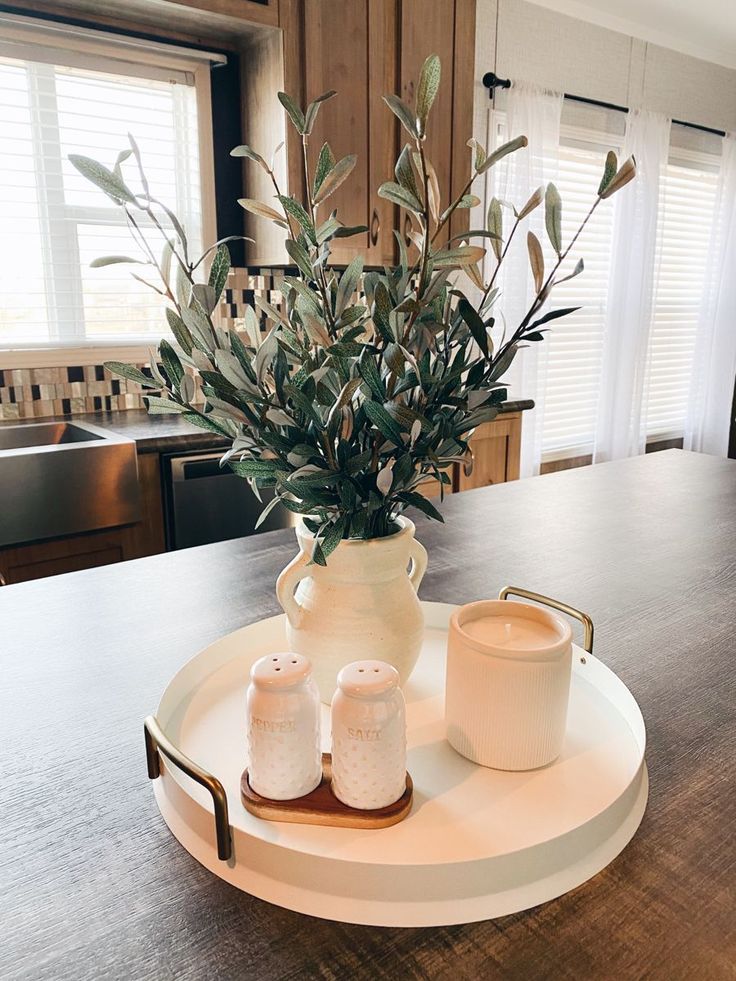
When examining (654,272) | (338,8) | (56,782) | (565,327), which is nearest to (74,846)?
(56,782)

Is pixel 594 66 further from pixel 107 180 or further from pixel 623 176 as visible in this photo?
pixel 107 180

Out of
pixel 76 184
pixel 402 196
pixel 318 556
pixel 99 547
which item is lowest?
pixel 99 547

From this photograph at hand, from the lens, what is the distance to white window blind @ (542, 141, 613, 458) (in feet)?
14.0

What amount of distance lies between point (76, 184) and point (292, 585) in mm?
2452

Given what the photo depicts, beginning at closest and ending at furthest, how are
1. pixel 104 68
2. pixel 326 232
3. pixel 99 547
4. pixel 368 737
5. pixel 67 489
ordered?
pixel 368 737 → pixel 326 232 → pixel 67 489 → pixel 99 547 → pixel 104 68

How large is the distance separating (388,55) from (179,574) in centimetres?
234

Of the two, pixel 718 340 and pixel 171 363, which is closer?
pixel 171 363

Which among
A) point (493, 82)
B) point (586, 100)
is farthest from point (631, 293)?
Result: point (493, 82)

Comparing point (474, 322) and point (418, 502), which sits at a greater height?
point (474, 322)

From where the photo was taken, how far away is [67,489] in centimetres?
218

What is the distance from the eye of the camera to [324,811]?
63cm

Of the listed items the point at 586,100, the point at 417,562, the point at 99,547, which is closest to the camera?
the point at 417,562

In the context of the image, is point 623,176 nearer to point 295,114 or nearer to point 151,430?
point 295,114

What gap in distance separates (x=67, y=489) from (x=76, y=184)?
1.23m
